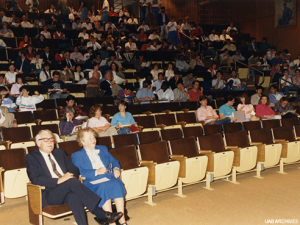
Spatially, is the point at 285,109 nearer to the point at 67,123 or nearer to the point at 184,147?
the point at 184,147

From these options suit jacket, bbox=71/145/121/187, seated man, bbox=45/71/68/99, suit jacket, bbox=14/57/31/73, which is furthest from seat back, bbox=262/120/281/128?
suit jacket, bbox=14/57/31/73

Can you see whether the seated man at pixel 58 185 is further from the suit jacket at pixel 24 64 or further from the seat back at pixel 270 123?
the suit jacket at pixel 24 64

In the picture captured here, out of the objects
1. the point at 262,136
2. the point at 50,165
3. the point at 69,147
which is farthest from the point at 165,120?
the point at 50,165

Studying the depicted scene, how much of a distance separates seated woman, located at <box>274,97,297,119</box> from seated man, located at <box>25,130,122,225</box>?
189 inches

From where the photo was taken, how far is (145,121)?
5656mm

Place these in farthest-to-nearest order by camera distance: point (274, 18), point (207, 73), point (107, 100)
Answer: point (274, 18) → point (207, 73) → point (107, 100)

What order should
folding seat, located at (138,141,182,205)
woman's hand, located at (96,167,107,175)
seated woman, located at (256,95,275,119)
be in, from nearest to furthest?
1. woman's hand, located at (96,167,107,175)
2. folding seat, located at (138,141,182,205)
3. seated woman, located at (256,95,275,119)

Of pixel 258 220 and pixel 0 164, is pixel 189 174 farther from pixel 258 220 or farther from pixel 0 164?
pixel 0 164

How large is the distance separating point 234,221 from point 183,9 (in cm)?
1361

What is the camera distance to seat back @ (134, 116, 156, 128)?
5.61m

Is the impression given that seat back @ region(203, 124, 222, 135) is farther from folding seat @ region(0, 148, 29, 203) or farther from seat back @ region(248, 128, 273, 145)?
folding seat @ region(0, 148, 29, 203)

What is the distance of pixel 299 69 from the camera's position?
392 inches

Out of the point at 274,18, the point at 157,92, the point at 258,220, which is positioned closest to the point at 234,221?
the point at 258,220

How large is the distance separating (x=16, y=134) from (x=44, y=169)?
1.87 metres
